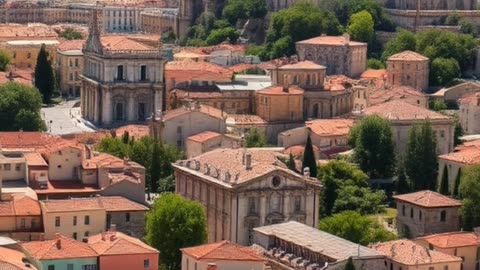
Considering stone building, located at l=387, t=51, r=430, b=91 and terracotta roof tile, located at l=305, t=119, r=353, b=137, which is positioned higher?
stone building, located at l=387, t=51, r=430, b=91

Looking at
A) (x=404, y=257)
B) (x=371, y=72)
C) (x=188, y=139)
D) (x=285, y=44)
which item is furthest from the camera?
(x=285, y=44)

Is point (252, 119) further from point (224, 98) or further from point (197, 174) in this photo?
point (197, 174)

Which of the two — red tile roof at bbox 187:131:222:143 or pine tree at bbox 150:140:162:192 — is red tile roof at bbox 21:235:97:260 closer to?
pine tree at bbox 150:140:162:192

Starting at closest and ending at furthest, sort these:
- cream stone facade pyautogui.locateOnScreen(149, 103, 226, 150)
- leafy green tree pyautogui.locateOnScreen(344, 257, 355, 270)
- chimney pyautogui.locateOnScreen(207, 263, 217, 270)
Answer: chimney pyautogui.locateOnScreen(207, 263, 217, 270), leafy green tree pyautogui.locateOnScreen(344, 257, 355, 270), cream stone facade pyautogui.locateOnScreen(149, 103, 226, 150)

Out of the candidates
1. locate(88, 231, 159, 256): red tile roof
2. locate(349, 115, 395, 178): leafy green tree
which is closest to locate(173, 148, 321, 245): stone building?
locate(88, 231, 159, 256): red tile roof

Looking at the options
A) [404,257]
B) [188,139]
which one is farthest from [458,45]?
[404,257]

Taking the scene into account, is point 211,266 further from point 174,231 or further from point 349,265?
point 174,231
